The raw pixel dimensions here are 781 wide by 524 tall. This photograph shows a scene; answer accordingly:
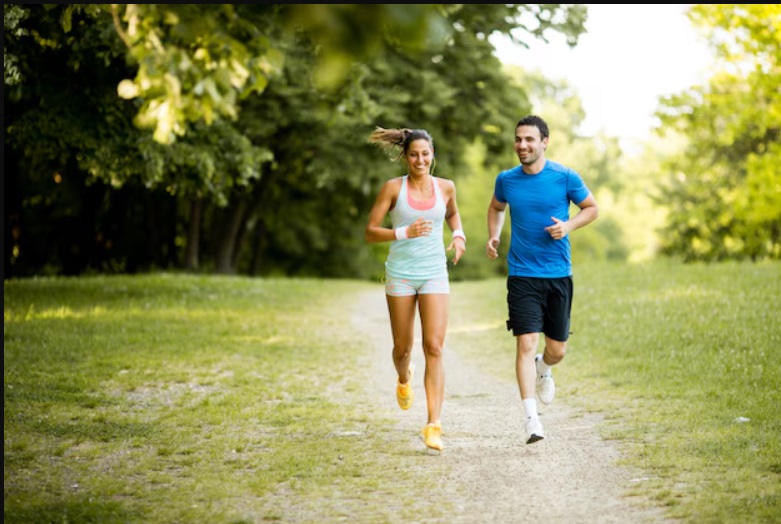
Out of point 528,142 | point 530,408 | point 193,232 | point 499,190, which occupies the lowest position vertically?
point 530,408

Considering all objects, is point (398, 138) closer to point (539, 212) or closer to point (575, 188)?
point (539, 212)

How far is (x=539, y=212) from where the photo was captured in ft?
24.7

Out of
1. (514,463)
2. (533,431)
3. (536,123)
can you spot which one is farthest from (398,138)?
(514,463)

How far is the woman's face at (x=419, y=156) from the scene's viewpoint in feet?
23.9

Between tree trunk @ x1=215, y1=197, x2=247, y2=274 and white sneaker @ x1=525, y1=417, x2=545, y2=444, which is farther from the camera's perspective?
tree trunk @ x1=215, y1=197, x2=247, y2=274

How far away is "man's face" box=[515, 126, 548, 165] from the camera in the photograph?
741 centimetres

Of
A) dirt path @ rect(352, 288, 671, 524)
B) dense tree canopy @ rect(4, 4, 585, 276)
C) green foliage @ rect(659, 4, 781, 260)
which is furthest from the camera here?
green foliage @ rect(659, 4, 781, 260)

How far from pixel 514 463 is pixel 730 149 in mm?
39831

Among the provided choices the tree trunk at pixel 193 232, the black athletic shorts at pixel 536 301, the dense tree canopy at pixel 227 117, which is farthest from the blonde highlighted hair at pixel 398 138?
the tree trunk at pixel 193 232

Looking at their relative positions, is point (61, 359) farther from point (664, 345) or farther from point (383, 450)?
point (664, 345)

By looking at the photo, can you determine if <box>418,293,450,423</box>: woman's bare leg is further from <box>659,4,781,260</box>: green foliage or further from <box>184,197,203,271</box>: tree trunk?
<box>184,197,203,271</box>: tree trunk

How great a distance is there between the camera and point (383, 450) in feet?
24.5

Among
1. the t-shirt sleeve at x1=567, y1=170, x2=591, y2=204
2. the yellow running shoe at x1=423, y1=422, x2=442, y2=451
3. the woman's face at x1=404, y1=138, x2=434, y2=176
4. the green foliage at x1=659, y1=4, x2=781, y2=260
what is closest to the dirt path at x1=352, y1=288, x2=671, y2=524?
the yellow running shoe at x1=423, y1=422, x2=442, y2=451

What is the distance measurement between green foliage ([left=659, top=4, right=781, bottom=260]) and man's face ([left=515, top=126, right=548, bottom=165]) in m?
20.1
